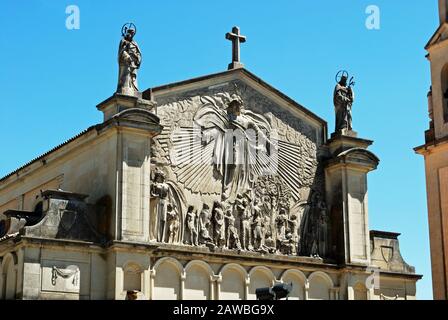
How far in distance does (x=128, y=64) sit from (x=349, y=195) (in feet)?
28.4

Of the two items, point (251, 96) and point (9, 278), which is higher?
point (251, 96)

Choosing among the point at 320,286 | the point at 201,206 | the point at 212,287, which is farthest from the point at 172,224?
the point at 320,286

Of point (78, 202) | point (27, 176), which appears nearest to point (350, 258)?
point (78, 202)

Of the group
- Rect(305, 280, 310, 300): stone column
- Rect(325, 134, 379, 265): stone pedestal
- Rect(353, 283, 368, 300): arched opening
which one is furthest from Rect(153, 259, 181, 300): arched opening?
Rect(353, 283, 368, 300): arched opening

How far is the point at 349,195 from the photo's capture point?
33.2m

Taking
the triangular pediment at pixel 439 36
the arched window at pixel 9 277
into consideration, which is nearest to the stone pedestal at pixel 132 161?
the arched window at pixel 9 277

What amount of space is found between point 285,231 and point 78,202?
7181 millimetres

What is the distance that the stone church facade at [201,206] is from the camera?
2847 centimetres

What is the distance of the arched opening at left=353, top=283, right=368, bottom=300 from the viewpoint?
32.5m

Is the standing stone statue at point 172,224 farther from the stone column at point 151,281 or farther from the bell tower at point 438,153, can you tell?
the bell tower at point 438,153

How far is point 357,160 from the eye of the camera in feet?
110

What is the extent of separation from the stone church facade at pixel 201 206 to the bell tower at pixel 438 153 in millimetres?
1985

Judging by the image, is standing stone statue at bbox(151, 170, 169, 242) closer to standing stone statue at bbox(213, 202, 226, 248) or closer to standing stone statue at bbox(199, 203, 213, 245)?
standing stone statue at bbox(199, 203, 213, 245)

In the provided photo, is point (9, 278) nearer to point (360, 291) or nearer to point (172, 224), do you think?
point (172, 224)
